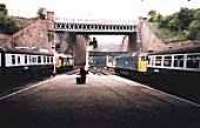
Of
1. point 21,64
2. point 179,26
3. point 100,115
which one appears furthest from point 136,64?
point 179,26

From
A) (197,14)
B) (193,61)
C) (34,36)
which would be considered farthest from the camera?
(197,14)

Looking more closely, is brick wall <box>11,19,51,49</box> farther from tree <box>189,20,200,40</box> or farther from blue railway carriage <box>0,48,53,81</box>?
blue railway carriage <box>0,48,53,81</box>

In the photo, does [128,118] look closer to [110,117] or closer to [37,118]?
[110,117]

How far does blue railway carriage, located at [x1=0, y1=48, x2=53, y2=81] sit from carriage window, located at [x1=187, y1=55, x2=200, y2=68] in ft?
44.0

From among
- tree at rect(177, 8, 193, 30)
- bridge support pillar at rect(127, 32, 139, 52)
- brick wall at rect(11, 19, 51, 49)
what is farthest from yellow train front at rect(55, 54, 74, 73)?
tree at rect(177, 8, 193, 30)

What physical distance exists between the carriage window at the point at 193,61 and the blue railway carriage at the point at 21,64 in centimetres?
1340

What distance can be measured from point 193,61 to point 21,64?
17.7m

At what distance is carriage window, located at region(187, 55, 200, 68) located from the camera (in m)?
26.9

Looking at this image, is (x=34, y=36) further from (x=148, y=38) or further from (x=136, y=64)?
(x=136, y=64)

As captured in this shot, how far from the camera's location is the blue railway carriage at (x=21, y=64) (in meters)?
33.0

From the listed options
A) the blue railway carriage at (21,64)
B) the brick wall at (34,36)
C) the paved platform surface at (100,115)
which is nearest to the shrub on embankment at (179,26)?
the brick wall at (34,36)

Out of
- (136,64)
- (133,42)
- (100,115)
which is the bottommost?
(100,115)

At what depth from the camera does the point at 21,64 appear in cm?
3966

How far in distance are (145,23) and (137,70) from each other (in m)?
73.2
